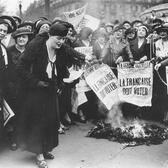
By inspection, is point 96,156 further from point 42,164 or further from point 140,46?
point 140,46

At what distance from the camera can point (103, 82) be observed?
310 inches

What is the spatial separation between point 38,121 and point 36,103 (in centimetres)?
26

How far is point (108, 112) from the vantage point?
8.19 meters

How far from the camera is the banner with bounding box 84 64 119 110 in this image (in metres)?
7.83

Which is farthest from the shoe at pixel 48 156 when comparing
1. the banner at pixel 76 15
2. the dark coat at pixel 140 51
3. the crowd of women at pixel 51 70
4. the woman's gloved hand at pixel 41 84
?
the banner at pixel 76 15

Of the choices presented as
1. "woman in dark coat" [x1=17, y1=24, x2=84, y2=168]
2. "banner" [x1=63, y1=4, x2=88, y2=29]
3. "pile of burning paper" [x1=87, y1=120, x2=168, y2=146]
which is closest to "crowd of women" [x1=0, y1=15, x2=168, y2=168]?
"woman in dark coat" [x1=17, y1=24, x2=84, y2=168]

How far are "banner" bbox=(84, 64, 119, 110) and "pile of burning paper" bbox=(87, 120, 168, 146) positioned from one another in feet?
2.98

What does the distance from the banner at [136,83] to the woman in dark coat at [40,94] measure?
2.63 meters

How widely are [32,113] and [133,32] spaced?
380cm

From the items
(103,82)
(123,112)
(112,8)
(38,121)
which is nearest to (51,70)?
(38,121)

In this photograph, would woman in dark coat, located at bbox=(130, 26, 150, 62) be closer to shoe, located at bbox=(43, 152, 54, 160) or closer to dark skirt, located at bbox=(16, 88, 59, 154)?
dark skirt, located at bbox=(16, 88, 59, 154)

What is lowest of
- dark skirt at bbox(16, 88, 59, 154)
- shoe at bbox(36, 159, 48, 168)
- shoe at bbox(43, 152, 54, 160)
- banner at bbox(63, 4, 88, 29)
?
shoe at bbox(43, 152, 54, 160)

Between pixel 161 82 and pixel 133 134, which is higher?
pixel 161 82

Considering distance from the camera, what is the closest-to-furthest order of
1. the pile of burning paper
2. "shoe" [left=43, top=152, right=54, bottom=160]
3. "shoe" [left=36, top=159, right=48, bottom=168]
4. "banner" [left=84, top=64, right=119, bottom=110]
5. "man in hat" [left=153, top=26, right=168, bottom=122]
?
"shoe" [left=36, top=159, right=48, bottom=168] → "shoe" [left=43, top=152, right=54, bottom=160] → the pile of burning paper → "man in hat" [left=153, top=26, right=168, bottom=122] → "banner" [left=84, top=64, right=119, bottom=110]
